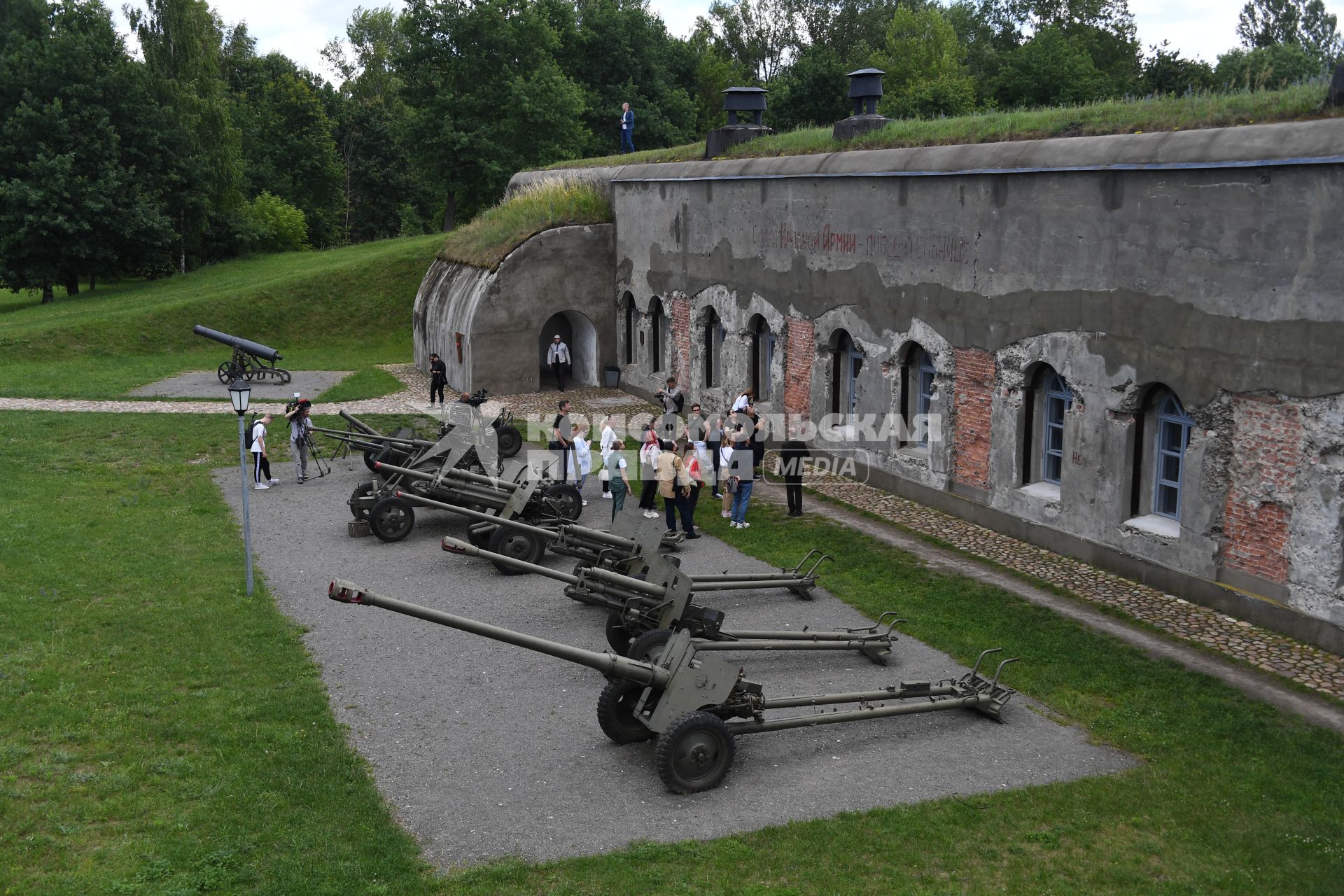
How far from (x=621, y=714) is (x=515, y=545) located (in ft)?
18.3

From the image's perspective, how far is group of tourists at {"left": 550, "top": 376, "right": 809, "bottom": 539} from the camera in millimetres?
16781

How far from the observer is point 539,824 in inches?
359

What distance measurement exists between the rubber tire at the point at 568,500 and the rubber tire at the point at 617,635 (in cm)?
484

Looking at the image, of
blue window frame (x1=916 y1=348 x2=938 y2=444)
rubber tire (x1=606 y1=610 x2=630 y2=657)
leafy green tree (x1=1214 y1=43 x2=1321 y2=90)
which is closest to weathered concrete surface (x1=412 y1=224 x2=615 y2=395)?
blue window frame (x1=916 y1=348 x2=938 y2=444)

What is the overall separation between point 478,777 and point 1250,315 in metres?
9.12

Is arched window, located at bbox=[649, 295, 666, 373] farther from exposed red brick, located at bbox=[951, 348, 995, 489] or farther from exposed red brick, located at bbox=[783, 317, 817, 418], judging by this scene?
exposed red brick, located at bbox=[951, 348, 995, 489]

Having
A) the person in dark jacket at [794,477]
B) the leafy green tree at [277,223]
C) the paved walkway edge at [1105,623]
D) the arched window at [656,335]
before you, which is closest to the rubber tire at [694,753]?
the paved walkway edge at [1105,623]

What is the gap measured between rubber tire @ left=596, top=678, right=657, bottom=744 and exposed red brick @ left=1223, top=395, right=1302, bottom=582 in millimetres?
7027

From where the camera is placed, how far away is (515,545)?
15.6 metres

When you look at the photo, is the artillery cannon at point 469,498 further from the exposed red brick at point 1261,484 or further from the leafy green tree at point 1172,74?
the leafy green tree at point 1172,74

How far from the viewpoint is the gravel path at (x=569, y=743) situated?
363 inches

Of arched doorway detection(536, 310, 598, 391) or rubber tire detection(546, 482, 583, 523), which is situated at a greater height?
arched doorway detection(536, 310, 598, 391)

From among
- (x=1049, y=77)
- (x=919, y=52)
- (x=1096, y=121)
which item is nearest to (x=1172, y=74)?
(x=1049, y=77)

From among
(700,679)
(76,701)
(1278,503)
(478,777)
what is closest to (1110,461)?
(1278,503)
